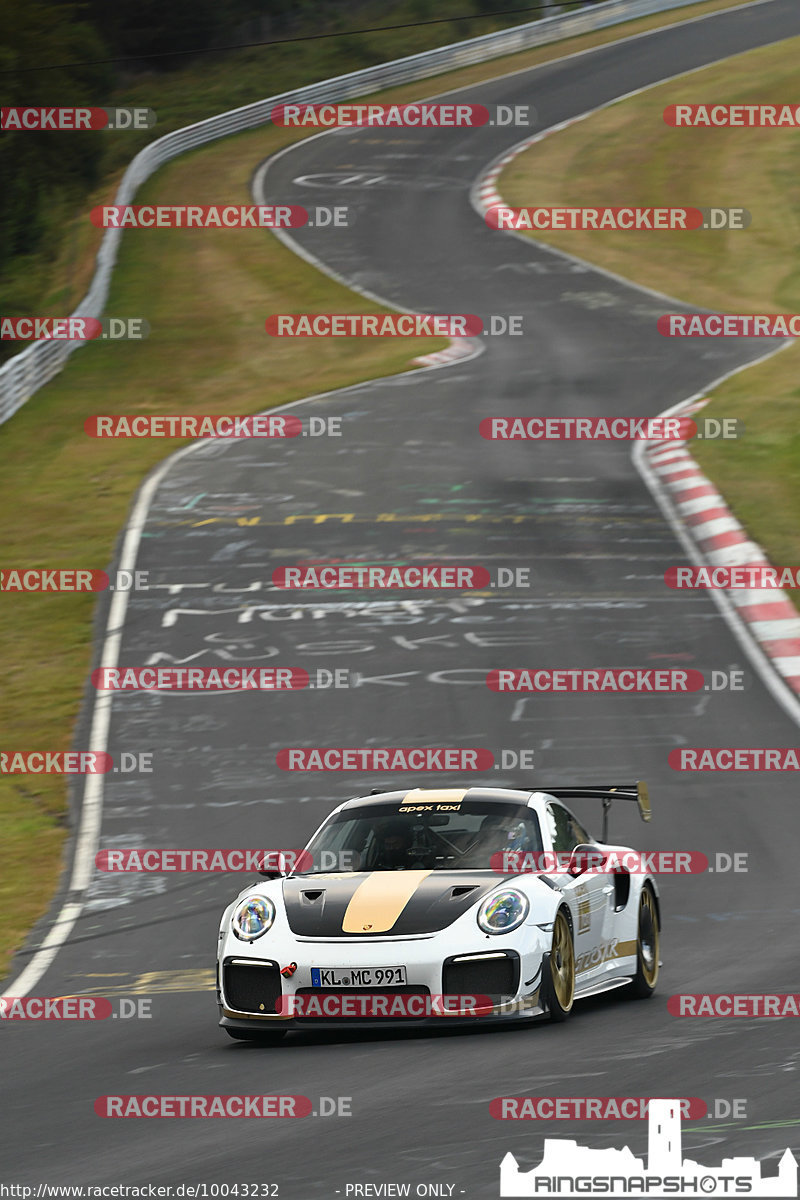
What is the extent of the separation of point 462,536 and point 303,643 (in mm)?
4069

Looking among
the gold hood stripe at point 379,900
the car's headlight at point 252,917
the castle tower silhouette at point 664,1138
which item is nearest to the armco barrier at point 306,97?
the car's headlight at point 252,917

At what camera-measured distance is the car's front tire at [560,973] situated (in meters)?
8.66

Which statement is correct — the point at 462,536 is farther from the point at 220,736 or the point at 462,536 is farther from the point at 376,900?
the point at 376,900

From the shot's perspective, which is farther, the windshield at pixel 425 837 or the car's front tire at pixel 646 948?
the car's front tire at pixel 646 948

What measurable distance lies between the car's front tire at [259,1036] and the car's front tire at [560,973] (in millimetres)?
1263

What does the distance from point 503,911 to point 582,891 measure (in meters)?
0.87

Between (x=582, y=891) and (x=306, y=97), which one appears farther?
(x=306, y=97)

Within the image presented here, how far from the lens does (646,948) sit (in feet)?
32.9

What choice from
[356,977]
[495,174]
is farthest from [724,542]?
[495,174]

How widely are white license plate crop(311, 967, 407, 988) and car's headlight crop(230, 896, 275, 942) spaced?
42 cm

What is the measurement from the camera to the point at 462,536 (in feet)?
75.8

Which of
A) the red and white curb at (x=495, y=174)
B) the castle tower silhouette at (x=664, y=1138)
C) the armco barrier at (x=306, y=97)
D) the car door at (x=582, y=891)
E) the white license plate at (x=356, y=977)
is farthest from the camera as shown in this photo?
the red and white curb at (x=495, y=174)

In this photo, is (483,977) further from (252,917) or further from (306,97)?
(306,97)

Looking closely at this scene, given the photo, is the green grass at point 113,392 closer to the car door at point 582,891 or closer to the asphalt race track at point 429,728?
the asphalt race track at point 429,728
